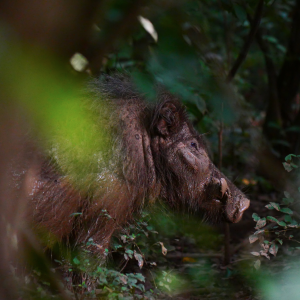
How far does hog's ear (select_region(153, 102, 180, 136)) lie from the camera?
4.36 m

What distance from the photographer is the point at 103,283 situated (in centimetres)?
329

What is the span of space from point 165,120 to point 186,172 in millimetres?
562

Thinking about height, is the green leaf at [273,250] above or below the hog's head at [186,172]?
below

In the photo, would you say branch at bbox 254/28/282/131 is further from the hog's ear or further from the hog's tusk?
the hog's ear

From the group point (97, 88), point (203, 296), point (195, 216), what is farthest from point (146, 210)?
point (97, 88)

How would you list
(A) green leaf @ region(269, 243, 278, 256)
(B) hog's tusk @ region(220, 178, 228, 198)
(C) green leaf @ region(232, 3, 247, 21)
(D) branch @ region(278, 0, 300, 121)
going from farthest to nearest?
1. (D) branch @ region(278, 0, 300, 121)
2. (B) hog's tusk @ region(220, 178, 228, 198)
3. (C) green leaf @ region(232, 3, 247, 21)
4. (A) green leaf @ region(269, 243, 278, 256)

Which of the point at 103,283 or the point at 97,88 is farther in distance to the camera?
the point at 97,88

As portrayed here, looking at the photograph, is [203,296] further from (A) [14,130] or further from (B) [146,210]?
(A) [14,130]

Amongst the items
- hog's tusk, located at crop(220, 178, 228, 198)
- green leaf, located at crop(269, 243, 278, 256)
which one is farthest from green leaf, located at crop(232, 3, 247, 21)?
green leaf, located at crop(269, 243, 278, 256)

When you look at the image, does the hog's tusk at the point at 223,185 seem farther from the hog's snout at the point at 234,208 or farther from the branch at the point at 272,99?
the branch at the point at 272,99

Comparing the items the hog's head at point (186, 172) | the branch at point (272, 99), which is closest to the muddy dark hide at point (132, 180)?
the hog's head at point (186, 172)

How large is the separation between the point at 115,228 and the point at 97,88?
1.37 meters

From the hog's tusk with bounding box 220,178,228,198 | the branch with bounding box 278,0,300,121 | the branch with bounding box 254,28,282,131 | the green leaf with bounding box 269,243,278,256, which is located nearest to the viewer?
the green leaf with bounding box 269,243,278,256

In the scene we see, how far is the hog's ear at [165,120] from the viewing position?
436 cm
